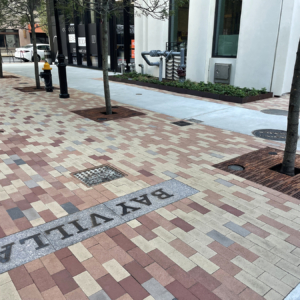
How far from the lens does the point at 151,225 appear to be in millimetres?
3664

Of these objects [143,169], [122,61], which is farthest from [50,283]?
[122,61]

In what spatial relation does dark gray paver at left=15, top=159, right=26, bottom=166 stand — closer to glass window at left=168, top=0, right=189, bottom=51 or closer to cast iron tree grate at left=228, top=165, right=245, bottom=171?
cast iron tree grate at left=228, top=165, right=245, bottom=171

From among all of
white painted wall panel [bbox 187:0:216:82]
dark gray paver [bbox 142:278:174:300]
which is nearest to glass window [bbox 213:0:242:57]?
white painted wall panel [bbox 187:0:216:82]

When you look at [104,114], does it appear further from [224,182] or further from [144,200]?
[144,200]

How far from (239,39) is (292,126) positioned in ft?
29.3

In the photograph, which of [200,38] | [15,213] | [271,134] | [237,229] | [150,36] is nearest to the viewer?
[237,229]

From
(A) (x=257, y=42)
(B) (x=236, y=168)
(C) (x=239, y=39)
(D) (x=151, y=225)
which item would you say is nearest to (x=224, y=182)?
(B) (x=236, y=168)

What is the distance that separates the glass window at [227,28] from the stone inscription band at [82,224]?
10776 mm

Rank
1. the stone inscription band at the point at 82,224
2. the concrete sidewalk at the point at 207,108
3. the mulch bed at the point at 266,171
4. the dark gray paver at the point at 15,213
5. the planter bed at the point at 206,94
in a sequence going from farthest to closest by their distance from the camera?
the planter bed at the point at 206,94 < the concrete sidewalk at the point at 207,108 < the mulch bed at the point at 266,171 < the dark gray paver at the point at 15,213 < the stone inscription band at the point at 82,224

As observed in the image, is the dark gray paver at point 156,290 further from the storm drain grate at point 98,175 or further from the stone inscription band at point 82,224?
the storm drain grate at point 98,175

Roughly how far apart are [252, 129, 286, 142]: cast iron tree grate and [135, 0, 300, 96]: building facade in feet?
16.7

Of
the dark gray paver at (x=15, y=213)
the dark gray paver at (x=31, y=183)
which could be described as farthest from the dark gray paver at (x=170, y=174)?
the dark gray paver at (x=15, y=213)

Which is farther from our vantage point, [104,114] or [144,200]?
[104,114]

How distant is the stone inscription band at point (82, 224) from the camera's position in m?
3.17
